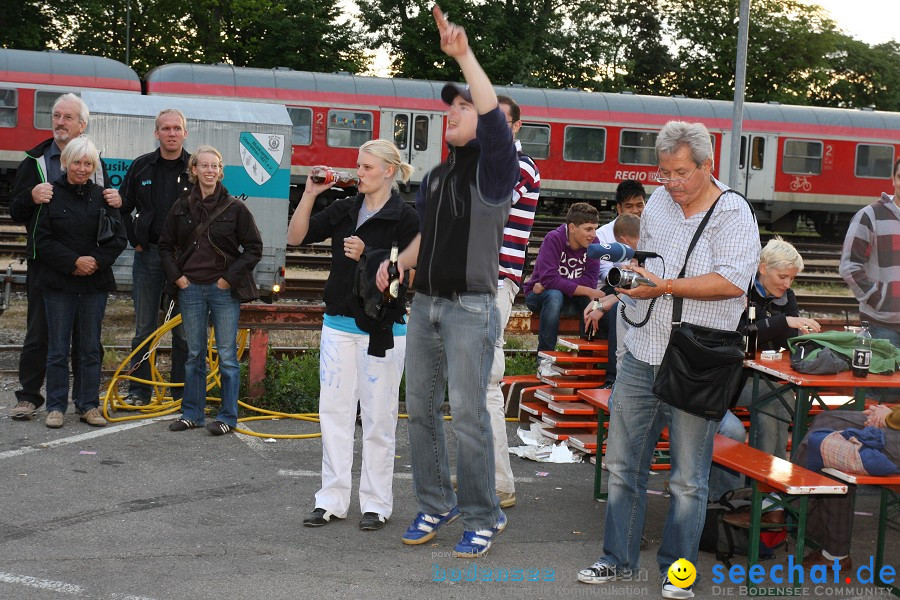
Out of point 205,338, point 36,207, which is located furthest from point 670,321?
point 36,207

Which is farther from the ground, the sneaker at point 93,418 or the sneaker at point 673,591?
the sneaker at point 93,418

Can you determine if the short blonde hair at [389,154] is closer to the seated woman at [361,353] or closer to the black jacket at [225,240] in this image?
the seated woman at [361,353]

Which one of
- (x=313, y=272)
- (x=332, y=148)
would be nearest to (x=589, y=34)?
(x=332, y=148)

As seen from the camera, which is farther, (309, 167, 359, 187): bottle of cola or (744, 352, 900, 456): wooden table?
(744, 352, 900, 456): wooden table

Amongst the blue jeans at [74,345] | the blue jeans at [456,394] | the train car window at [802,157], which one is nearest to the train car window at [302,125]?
the train car window at [802,157]

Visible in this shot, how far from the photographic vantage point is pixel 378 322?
530 centimetres

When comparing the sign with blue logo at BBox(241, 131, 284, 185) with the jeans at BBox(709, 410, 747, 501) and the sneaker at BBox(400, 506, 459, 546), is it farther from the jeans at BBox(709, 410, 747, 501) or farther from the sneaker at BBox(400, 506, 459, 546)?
the jeans at BBox(709, 410, 747, 501)

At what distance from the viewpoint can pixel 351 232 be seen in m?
5.52

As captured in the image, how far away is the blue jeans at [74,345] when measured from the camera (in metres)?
7.21

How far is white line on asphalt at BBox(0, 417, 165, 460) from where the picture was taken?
6.52 meters

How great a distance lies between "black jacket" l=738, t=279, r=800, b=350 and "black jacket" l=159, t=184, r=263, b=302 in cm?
330

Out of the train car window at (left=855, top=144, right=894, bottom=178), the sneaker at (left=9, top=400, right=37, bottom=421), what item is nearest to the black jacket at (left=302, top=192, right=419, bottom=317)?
the sneaker at (left=9, top=400, right=37, bottom=421)

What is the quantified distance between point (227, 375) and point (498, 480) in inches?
89.3

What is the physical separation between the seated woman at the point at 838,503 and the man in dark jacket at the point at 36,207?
486 cm
